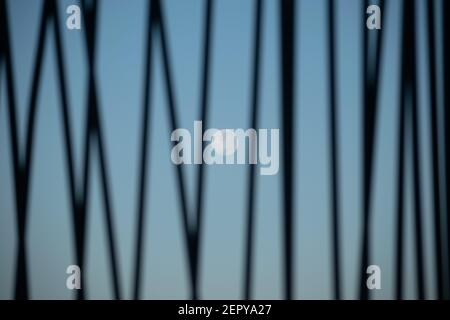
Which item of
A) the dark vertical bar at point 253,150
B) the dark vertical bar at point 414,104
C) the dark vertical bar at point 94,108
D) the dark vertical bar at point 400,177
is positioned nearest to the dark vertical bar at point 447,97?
the dark vertical bar at point 414,104

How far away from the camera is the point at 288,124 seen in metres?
3.67

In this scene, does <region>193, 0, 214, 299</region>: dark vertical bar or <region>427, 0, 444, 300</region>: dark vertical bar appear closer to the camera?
<region>193, 0, 214, 299</region>: dark vertical bar

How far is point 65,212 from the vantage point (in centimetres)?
367

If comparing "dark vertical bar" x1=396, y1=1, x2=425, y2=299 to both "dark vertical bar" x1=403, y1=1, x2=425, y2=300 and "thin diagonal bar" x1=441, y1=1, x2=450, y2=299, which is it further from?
"thin diagonal bar" x1=441, y1=1, x2=450, y2=299

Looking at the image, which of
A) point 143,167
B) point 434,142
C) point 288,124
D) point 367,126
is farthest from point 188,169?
point 434,142

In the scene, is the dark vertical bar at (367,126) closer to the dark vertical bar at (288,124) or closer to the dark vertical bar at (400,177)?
the dark vertical bar at (400,177)

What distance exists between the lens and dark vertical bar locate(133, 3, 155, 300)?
144 inches

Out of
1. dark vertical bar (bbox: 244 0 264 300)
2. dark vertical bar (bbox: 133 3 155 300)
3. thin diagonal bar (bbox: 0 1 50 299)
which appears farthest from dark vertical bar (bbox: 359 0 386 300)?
thin diagonal bar (bbox: 0 1 50 299)

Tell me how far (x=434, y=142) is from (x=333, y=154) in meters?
0.71

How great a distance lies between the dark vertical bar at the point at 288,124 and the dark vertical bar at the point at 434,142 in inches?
37.5

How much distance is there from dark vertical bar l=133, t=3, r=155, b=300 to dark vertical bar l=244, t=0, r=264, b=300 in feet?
2.24

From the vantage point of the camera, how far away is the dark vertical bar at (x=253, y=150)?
11.9ft

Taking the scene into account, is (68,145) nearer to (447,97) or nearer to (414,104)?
(414,104)
